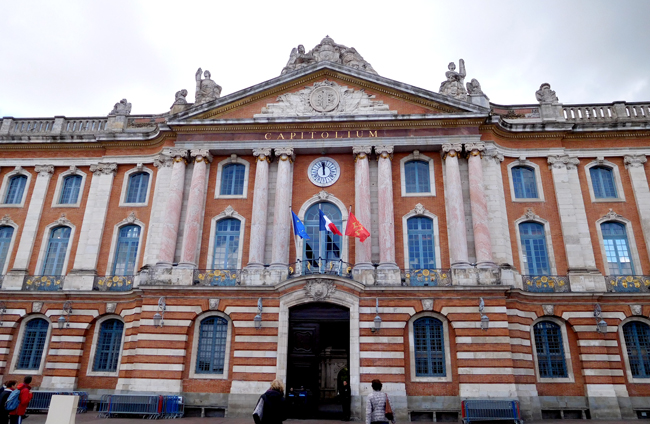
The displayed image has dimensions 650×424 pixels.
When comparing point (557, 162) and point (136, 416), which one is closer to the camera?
point (136, 416)

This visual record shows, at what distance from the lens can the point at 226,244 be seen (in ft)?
76.7

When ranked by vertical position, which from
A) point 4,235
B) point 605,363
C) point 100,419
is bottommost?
point 100,419

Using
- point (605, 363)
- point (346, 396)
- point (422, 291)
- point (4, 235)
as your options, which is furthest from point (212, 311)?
point (605, 363)

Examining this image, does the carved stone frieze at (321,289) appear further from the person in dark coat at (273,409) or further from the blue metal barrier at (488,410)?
the person in dark coat at (273,409)

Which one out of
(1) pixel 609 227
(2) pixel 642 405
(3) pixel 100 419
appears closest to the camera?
→ (3) pixel 100 419

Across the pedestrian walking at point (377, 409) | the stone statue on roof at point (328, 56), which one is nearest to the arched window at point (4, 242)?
the stone statue on roof at point (328, 56)

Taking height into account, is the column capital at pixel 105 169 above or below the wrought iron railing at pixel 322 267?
above

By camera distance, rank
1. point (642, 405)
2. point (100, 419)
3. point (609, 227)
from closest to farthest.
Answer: point (100, 419) < point (642, 405) < point (609, 227)

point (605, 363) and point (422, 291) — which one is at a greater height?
point (422, 291)

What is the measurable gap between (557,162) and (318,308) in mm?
14105

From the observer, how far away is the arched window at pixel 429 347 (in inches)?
789

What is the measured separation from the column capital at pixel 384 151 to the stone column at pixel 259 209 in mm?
5436

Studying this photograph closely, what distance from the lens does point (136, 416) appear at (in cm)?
1906

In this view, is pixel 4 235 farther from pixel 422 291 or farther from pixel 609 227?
pixel 609 227
